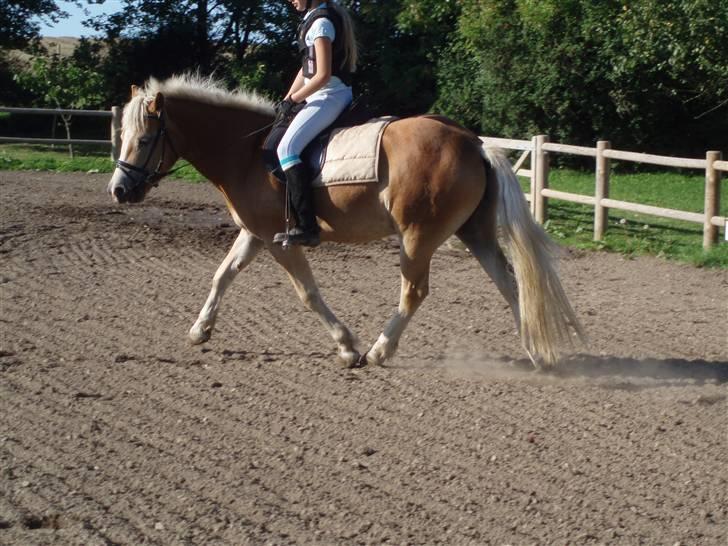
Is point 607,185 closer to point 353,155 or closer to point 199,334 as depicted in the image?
point 353,155

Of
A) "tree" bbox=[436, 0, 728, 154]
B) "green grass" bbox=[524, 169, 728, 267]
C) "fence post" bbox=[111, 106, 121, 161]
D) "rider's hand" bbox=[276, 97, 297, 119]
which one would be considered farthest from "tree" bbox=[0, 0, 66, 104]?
"rider's hand" bbox=[276, 97, 297, 119]

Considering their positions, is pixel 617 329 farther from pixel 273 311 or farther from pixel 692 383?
pixel 273 311

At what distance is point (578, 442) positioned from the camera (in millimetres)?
5727

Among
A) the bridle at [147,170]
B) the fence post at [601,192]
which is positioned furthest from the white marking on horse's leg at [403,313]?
the fence post at [601,192]

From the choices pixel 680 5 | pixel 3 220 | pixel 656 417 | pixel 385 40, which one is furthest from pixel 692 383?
pixel 385 40

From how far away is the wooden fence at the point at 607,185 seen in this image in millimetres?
11945

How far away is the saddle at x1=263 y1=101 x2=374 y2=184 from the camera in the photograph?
23.6 ft

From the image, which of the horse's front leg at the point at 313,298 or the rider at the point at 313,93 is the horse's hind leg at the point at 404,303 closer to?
the horse's front leg at the point at 313,298

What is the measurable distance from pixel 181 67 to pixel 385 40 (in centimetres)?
679

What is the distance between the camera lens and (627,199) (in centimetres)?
1702

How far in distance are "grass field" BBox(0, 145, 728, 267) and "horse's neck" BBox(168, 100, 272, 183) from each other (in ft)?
20.2

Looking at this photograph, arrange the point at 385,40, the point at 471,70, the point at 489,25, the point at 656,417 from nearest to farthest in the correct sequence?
the point at 656,417 < the point at 489,25 < the point at 471,70 < the point at 385,40

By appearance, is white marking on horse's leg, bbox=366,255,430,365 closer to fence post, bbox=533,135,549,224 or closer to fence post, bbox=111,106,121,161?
fence post, bbox=533,135,549,224

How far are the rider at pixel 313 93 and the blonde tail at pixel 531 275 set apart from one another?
120 cm
